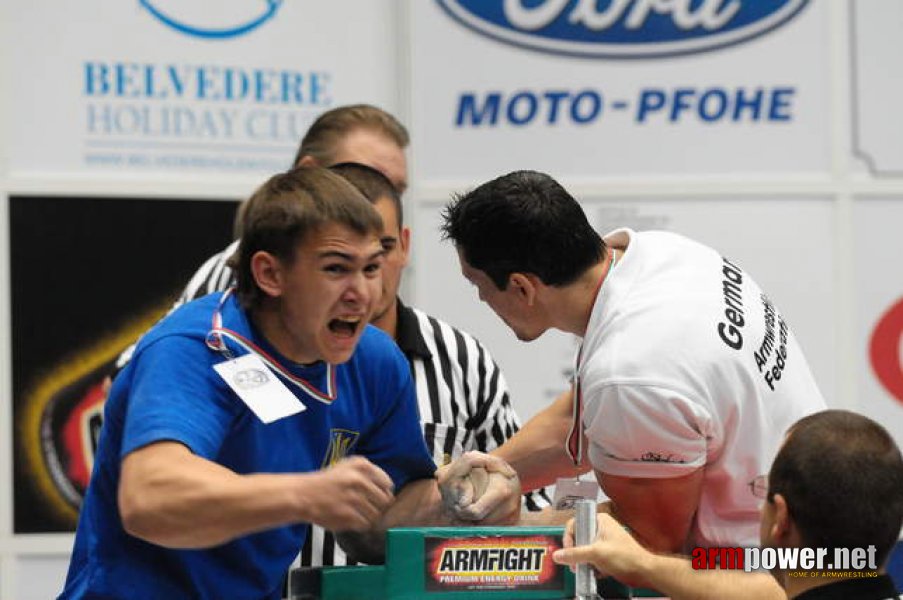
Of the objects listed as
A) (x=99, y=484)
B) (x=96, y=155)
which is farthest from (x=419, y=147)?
(x=99, y=484)

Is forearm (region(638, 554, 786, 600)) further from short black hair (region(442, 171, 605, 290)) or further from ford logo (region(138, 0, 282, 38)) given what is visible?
ford logo (region(138, 0, 282, 38))

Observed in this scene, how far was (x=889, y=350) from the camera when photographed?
17.1 ft

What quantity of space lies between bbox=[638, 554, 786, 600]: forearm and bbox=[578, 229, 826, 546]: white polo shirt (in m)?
0.30

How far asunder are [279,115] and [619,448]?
2657mm

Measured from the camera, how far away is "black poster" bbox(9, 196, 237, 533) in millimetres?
4789

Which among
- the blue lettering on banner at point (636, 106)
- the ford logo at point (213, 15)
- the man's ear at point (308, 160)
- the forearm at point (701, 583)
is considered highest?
the ford logo at point (213, 15)

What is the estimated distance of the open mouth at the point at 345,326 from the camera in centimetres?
250

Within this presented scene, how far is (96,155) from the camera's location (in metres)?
4.88

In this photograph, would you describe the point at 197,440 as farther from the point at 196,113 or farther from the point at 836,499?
the point at 196,113

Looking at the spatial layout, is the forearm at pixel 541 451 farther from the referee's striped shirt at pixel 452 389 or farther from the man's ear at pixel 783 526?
the man's ear at pixel 783 526

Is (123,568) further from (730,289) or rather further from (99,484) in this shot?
(730,289)

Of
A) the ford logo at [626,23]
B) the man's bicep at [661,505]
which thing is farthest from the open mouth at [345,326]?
the ford logo at [626,23]

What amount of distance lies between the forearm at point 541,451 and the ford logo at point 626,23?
206 centimetres

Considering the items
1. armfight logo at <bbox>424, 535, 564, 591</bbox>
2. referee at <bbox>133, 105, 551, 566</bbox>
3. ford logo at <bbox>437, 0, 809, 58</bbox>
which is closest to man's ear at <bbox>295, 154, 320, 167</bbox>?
referee at <bbox>133, 105, 551, 566</bbox>
